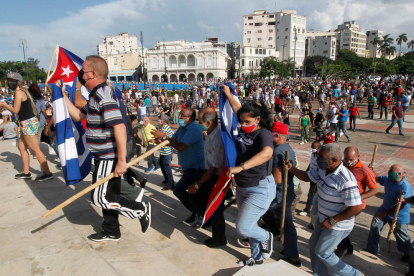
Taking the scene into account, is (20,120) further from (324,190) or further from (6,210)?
(324,190)

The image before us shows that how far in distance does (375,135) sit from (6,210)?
13.2 m

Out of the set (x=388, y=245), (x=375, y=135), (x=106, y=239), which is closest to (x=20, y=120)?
(x=106, y=239)

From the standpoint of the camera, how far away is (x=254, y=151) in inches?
111

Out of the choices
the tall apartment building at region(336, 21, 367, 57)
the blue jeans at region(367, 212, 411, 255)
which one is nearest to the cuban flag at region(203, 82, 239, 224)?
the blue jeans at region(367, 212, 411, 255)

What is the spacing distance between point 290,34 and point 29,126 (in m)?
108

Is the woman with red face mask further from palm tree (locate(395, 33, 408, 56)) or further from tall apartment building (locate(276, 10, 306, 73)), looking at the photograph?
palm tree (locate(395, 33, 408, 56))

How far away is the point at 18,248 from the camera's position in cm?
301

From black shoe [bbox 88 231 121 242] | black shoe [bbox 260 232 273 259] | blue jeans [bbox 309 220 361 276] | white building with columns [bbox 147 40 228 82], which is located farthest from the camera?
white building with columns [bbox 147 40 228 82]

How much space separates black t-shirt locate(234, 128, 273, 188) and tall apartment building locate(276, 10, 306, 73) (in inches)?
4125

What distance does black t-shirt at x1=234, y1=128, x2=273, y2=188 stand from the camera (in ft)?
8.99

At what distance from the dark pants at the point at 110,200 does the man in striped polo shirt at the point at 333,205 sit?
6.45ft

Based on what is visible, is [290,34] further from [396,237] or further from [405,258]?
[405,258]

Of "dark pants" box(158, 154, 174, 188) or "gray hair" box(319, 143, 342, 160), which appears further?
"dark pants" box(158, 154, 174, 188)

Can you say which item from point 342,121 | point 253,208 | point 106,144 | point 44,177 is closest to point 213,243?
point 253,208
